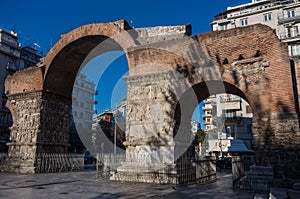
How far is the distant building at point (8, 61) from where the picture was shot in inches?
1192

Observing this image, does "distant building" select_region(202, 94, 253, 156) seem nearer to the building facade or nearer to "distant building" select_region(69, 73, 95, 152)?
the building facade

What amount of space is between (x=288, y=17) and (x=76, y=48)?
27700 mm

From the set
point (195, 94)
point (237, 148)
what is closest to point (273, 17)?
point (237, 148)

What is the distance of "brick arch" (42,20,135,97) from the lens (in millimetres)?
10750

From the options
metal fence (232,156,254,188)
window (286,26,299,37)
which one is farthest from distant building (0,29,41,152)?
window (286,26,299,37)

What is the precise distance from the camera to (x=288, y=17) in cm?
2950

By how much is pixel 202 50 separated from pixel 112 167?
5.73 m

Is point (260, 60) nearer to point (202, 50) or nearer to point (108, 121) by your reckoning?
point (202, 50)

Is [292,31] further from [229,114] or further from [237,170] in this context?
[237,170]

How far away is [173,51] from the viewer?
9289mm

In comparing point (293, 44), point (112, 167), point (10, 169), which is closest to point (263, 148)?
point (112, 167)

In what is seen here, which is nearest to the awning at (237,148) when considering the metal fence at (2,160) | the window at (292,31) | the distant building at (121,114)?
the metal fence at (2,160)

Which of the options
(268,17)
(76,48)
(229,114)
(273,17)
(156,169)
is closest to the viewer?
(156,169)

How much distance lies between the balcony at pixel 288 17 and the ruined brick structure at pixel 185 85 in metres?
24.5
